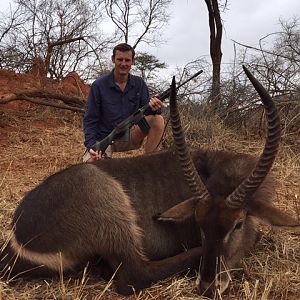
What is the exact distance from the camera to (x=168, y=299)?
10.9 feet

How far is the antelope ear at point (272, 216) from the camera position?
3367 millimetres

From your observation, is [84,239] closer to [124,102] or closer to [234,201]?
[234,201]

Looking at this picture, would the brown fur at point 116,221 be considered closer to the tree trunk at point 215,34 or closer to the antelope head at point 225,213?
the antelope head at point 225,213

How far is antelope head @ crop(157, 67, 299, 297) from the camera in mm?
3152

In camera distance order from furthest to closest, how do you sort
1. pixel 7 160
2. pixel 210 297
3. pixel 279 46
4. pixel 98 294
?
pixel 279 46 < pixel 7 160 < pixel 98 294 < pixel 210 297

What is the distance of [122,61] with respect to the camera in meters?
5.86

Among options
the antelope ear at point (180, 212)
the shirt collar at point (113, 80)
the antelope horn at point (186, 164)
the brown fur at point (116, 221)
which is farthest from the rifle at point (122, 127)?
the antelope horn at point (186, 164)

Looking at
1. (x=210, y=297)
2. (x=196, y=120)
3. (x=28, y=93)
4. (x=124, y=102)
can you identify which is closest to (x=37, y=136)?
(x=28, y=93)

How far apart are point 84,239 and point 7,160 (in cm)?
462

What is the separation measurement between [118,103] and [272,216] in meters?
2.97

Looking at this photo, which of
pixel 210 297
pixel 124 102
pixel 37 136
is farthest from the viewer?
pixel 37 136

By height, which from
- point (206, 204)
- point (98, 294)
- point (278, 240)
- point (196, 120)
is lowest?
point (98, 294)

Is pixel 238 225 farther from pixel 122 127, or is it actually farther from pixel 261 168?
pixel 122 127

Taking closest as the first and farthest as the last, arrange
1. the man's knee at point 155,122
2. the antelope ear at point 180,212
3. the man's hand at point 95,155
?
the antelope ear at point 180,212
the man's hand at point 95,155
the man's knee at point 155,122
